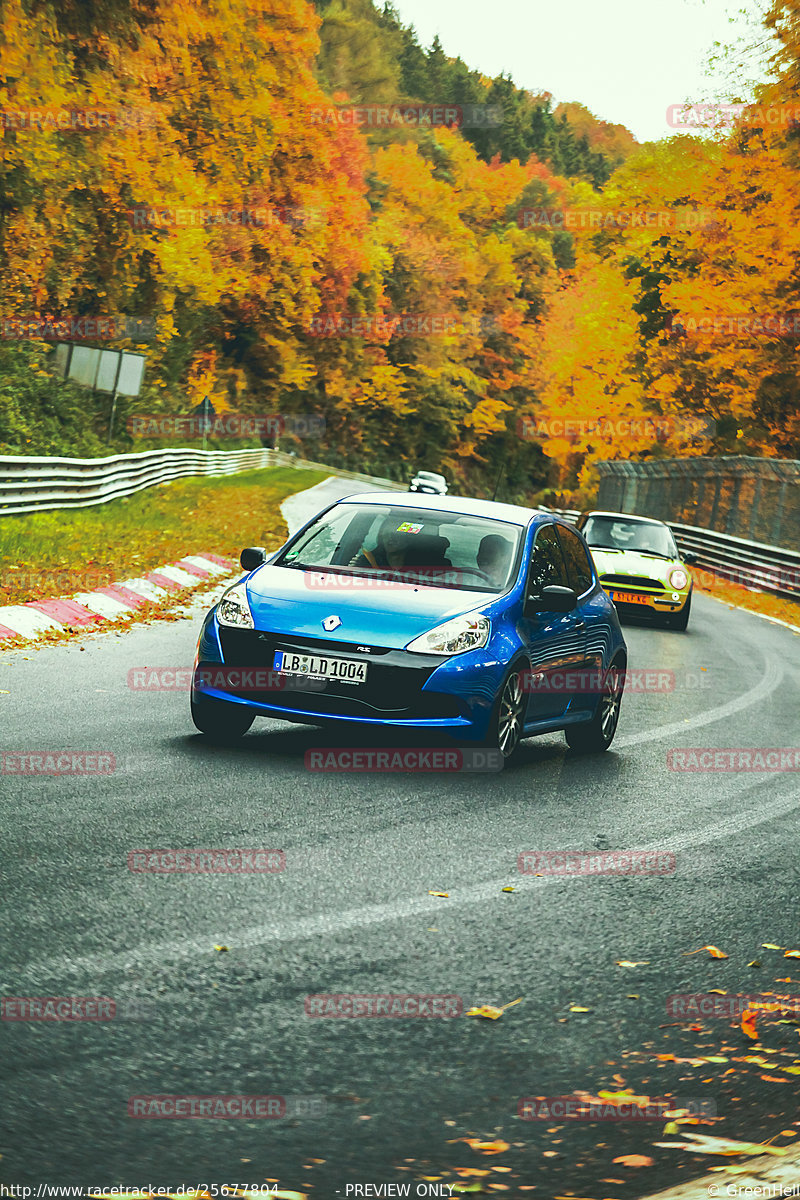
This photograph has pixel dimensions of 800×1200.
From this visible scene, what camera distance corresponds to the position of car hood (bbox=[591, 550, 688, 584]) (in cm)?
2098

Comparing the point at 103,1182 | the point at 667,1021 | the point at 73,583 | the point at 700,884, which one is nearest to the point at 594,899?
the point at 700,884

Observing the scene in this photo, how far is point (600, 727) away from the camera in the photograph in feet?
33.0

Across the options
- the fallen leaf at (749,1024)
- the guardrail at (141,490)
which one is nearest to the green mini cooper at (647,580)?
the guardrail at (141,490)

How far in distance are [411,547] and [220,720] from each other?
167 centimetres

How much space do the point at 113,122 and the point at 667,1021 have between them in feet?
98.7

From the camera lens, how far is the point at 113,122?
31.7 meters

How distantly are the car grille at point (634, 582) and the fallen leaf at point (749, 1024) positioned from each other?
53.2 feet

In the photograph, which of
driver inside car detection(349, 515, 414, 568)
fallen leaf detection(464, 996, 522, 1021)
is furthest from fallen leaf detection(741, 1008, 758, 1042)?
driver inside car detection(349, 515, 414, 568)

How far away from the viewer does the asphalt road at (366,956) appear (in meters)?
3.52

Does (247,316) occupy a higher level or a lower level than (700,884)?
higher

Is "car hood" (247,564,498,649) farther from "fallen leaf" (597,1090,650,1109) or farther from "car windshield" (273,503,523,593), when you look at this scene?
"fallen leaf" (597,1090,650,1109)

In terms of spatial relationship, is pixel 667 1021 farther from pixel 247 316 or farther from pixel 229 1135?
pixel 247 316

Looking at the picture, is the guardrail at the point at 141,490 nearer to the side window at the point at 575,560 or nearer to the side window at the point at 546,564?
the side window at the point at 575,560

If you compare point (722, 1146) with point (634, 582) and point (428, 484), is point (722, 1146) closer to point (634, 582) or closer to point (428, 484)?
point (634, 582)
